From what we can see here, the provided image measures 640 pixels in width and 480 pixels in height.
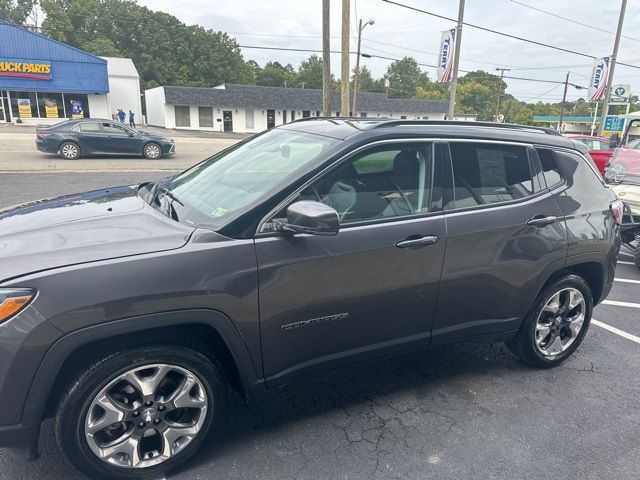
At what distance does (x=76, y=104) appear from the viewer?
37344 mm

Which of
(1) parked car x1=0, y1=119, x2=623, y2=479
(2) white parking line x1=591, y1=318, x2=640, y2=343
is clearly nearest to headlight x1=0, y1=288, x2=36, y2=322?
(1) parked car x1=0, y1=119, x2=623, y2=479

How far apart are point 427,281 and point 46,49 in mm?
42003

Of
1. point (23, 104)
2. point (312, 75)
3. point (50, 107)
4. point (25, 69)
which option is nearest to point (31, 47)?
point (25, 69)

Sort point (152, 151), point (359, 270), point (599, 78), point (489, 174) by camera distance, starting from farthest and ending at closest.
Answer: point (599, 78), point (152, 151), point (489, 174), point (359, 270)

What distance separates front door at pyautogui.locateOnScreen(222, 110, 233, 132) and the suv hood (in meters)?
44.7

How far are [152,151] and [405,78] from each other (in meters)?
95.3

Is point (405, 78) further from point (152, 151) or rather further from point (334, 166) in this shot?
point (334, 166)

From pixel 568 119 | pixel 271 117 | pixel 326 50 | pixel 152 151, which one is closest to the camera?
pixel 326 50

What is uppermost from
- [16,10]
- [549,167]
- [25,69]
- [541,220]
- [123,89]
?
[16,10]

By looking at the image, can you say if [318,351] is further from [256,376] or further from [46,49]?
[46,49]

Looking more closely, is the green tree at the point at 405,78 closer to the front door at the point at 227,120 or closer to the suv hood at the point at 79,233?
the front door at the point at 227,120

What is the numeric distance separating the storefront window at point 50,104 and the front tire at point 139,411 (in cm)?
4129

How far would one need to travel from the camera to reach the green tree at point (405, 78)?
3969 inches

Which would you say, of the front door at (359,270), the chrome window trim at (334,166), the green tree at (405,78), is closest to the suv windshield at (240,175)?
the chrome window trim at (334,166)
